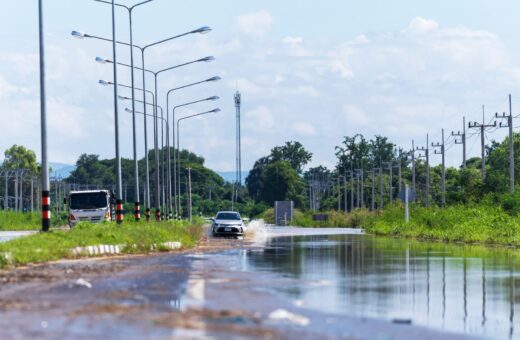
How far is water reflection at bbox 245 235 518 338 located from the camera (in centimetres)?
1498

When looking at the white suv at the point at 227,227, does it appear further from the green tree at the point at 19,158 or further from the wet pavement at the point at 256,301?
the green tree at the point at 19,158

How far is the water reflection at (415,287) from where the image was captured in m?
15.0

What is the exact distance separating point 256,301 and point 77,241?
16.5 metres

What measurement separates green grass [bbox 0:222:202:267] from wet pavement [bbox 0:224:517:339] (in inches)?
44.6

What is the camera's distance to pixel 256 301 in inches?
643

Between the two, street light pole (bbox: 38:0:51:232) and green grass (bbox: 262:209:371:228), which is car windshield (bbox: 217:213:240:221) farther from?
green grass (bbox: 262:209:371:228)

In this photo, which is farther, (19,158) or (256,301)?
(19,158)

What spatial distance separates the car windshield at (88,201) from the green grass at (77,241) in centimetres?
2014

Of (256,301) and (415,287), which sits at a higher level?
(256,301)

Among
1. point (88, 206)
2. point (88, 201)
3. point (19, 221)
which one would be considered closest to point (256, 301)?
point (88, 206)

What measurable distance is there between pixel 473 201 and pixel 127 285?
54074 mm

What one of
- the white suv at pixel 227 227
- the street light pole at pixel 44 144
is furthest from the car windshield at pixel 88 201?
the street light pole at pixel 44 144

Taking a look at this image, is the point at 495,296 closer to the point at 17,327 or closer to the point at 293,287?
the point at 293,287

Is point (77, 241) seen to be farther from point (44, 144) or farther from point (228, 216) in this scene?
point (228, 216)
